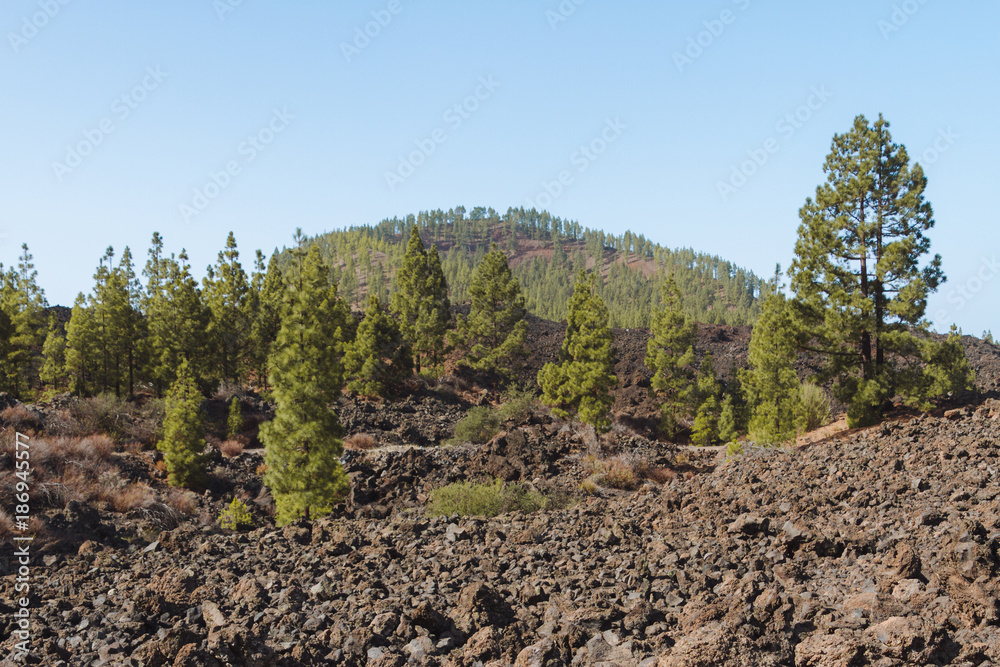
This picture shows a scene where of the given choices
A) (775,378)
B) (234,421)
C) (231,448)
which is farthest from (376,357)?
(775,378)

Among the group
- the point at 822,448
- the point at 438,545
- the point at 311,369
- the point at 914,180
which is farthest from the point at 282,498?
the point at 914,180

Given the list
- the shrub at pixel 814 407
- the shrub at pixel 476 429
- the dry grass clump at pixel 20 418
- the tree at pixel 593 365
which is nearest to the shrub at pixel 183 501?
the dry grass clump at pixel 20 418

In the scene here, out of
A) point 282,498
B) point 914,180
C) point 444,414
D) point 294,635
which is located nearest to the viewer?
point 294,635

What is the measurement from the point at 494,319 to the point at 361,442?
17.3 metres

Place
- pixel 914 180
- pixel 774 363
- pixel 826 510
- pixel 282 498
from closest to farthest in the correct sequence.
Answer: pixel 826 510 → pixel 282 498 → pixel 914 180 → pixel 774 363

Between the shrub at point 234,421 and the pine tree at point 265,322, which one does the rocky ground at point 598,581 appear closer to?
the shrub at point 234,421

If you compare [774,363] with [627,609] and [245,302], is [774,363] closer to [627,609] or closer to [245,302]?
[627,609]

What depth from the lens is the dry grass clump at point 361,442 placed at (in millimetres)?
24428

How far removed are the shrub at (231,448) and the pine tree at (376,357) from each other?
37.6 ft

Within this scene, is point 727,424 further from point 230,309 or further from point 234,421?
point 230,309

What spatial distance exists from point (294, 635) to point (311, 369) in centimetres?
835

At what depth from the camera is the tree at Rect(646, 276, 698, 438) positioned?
31422 mm

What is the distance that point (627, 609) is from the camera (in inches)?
217

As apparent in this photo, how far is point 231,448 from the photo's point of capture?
78.0 feet
